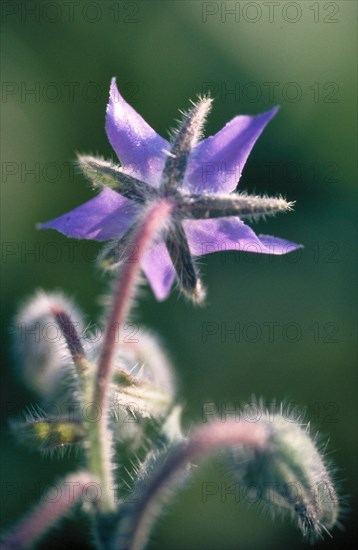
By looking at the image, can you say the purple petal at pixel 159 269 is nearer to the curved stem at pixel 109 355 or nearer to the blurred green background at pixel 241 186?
the curved stem at pixel 109 355

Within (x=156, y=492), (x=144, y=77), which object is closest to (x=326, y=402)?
(x=144, y=77)

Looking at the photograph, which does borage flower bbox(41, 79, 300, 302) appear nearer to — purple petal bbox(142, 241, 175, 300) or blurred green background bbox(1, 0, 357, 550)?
purple petal bbox(142, 241, 175, 300)

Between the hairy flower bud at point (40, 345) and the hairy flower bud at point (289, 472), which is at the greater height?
the hairy flower bud at point (40, 345)

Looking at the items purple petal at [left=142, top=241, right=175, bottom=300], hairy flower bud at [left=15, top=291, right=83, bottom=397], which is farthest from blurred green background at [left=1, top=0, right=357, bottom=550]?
purple petal at [left=142, top=241, right=175, bottom=300]

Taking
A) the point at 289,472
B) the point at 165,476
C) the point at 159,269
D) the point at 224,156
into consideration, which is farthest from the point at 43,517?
the point at 224,156

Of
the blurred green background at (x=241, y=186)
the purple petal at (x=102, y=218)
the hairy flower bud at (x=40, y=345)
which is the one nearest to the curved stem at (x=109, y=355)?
the purple petal at (x=102, y=218)
